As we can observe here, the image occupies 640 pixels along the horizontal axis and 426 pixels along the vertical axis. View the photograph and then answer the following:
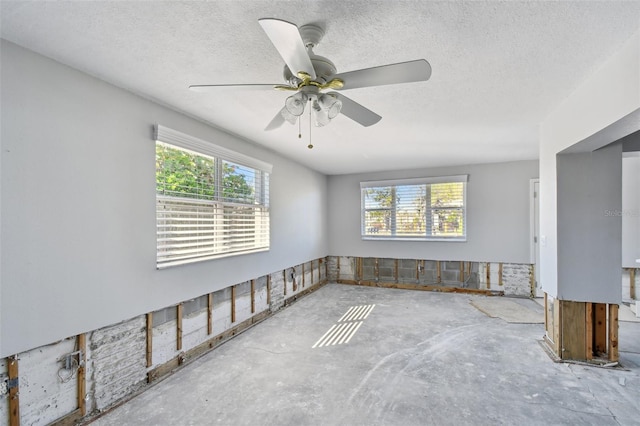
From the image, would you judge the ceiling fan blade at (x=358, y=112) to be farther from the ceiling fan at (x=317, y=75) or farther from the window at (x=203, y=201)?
the window at (x=203, y=201)

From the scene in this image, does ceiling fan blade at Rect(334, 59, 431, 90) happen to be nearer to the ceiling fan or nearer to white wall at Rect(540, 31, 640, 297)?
the ceiling fan

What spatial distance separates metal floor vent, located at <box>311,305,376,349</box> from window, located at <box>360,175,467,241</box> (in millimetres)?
2005

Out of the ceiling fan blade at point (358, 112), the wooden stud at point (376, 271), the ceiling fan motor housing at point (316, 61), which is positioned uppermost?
the ceiling fan motor housing at point (316, 61)

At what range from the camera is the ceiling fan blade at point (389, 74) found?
57.3 inches

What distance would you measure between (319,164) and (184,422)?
170 inches

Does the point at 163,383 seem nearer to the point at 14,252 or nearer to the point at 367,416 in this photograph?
the point at 14,252

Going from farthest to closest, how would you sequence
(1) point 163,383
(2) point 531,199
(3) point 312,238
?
1. (3) point 312,238
2. (2) point 531,199
3. (1) point 163,383

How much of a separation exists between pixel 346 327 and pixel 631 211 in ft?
15.9

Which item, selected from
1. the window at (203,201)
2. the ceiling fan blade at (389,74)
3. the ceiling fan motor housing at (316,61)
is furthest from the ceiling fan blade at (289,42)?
the window at (203,201)

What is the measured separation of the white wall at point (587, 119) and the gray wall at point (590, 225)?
80 millimetres

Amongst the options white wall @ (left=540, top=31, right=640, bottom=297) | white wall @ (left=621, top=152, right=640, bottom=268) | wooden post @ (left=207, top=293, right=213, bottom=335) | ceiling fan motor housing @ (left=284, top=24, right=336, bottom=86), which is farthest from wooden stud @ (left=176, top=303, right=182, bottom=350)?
white wall @ (left=621, top=152, right=640, bottom=268)

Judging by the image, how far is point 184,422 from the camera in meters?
2.09

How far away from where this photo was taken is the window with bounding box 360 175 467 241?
583 centimetres

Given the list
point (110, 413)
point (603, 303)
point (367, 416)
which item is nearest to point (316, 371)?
point (367, 416)
